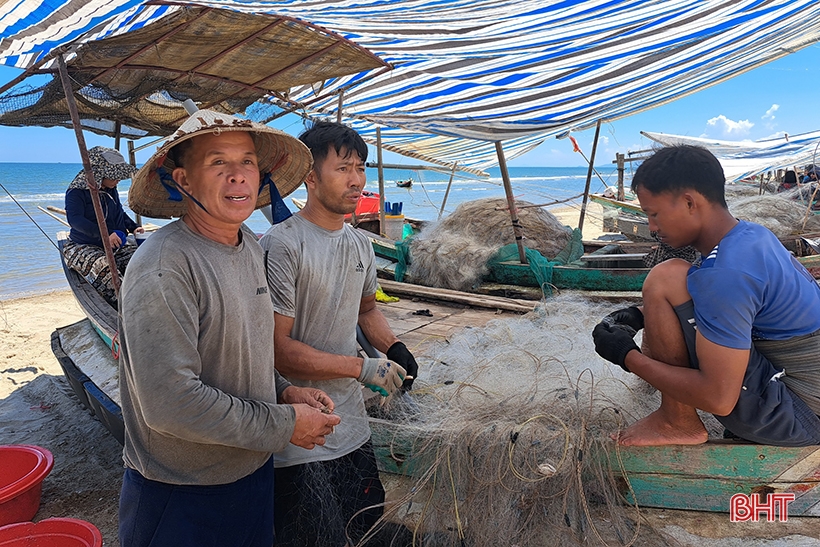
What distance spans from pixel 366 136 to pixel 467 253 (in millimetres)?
3747

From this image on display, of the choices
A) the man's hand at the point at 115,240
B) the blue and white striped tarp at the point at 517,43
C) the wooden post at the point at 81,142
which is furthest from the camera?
the man's hand at the point at 115,240

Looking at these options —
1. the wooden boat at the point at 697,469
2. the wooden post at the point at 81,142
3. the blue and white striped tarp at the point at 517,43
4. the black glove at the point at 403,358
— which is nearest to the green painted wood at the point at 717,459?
the wooden boat at the point at 697,469

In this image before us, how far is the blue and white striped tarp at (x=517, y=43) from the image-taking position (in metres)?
2.84

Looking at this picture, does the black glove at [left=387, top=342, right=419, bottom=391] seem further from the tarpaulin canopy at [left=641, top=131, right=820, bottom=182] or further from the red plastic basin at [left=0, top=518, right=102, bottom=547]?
the tarpaulin canopy at [left=641, top=131, right=820, bottom=182]

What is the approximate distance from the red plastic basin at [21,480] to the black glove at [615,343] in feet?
10.6

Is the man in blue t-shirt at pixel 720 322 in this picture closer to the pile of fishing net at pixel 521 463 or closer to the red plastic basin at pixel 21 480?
the pile of fishing net at pixel 521 463

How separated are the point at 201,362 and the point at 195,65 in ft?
10.3

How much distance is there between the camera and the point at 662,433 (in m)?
2.34

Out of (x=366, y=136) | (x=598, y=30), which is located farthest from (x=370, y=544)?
(x=366, y=136)

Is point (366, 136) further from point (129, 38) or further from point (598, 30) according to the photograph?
point (129, 38)

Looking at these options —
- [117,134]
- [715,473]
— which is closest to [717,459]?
[715,473]

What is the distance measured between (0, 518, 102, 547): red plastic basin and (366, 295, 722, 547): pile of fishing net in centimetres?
148

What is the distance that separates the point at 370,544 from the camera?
239cm

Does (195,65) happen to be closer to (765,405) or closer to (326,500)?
(326,500)
